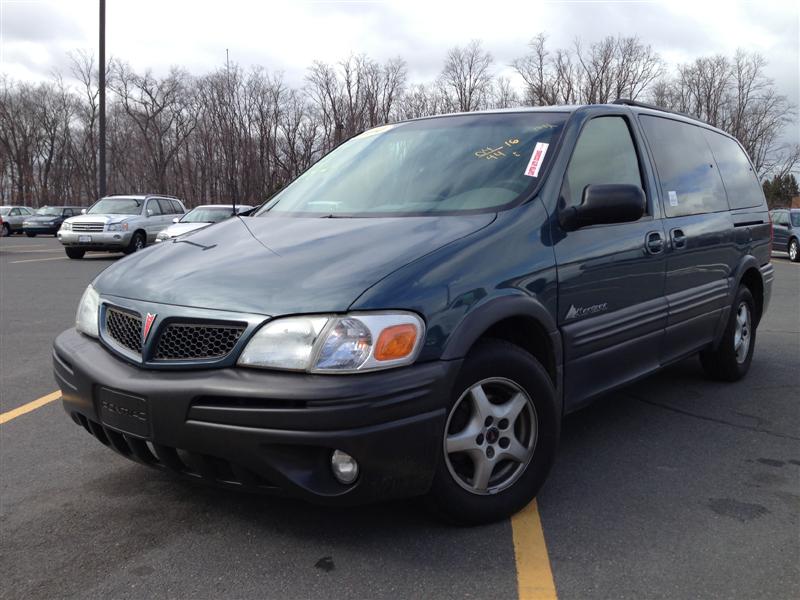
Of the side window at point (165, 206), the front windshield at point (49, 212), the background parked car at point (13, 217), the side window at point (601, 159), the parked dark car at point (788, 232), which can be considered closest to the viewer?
the side window at point (601, 159)

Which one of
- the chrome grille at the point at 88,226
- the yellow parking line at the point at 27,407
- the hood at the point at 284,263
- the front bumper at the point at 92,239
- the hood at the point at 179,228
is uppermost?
the hood at the point at 284,263

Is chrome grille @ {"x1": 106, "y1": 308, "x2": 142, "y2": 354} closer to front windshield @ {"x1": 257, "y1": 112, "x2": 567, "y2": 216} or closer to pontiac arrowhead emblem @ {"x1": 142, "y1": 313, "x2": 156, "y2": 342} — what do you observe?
pontiac arrowhead emblem @ {"x1": 142, "y1": 313, "x2": 156, "y2": 342}

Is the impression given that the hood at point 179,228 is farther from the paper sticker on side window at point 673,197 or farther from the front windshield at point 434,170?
the paper sticker on side window at point 673,197

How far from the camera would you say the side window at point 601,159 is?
3.44 meters

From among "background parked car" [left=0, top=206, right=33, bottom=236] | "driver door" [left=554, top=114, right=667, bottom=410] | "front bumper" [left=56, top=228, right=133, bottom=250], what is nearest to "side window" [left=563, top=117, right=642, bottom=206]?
"driver door" [left=554, top=114, right=667, bottom=410]

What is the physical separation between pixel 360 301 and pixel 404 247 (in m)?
0.39

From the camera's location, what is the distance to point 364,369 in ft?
7.88

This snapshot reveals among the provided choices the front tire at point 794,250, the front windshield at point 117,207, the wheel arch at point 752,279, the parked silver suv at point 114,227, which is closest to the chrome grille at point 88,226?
the parked silver suv at point 114,227

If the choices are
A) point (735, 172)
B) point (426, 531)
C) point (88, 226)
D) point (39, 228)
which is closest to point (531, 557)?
point (426, 531)

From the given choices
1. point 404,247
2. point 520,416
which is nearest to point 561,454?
point 520,416

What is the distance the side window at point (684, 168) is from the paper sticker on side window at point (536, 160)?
108cm

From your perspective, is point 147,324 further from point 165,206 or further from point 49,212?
point 49,212

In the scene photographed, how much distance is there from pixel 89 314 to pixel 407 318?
4.87ft

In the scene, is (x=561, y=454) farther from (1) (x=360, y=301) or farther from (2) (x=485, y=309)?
(1) (x=360, y=301)
